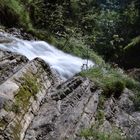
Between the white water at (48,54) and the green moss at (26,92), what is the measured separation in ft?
9.24

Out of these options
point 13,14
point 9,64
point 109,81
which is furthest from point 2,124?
point 13,14

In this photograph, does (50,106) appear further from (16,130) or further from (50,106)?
(16,130)

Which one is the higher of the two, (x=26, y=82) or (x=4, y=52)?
(x=26, y=82)

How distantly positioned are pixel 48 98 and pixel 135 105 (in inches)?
87.7

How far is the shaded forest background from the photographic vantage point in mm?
15938

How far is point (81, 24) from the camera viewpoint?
72.9 feet

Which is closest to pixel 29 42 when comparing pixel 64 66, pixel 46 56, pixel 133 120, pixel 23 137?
pixel 46 56

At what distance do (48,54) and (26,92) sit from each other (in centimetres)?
658

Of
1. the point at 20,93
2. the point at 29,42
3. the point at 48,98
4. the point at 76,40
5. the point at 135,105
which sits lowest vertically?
the point at 76,40

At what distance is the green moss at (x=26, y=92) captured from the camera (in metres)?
6.22

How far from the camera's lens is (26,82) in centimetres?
713

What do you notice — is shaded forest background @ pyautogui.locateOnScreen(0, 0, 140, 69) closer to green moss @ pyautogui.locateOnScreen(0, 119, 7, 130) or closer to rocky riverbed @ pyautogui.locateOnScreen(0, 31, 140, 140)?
rocky riverbed @ pyautogui.locateOnScreen(0, 31, 140, 140)

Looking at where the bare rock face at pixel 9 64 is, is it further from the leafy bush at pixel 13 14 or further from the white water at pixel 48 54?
the leafy bush at pixel 13 14

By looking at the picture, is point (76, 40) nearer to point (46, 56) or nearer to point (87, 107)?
point (46, 56)
